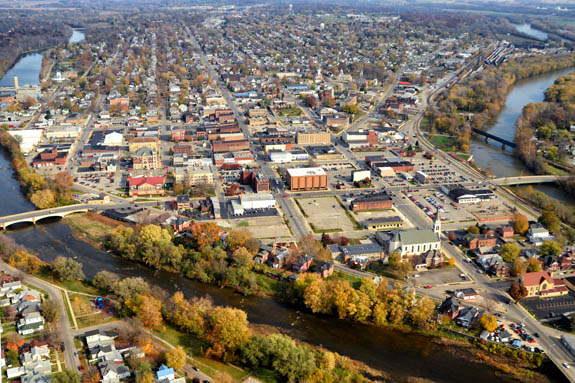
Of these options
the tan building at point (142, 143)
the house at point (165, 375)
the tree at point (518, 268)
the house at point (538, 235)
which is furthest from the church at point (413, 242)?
the tan building at point (142, 143)

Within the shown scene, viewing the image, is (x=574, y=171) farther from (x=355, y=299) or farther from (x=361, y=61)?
(x=361, y=61)

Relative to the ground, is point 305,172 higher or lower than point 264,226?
higher

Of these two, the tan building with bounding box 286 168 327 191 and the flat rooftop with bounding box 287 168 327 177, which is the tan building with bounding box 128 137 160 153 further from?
the tan building with bounding box 286 168 327 191

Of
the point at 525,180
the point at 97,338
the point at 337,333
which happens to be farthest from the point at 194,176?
the point at 525,180

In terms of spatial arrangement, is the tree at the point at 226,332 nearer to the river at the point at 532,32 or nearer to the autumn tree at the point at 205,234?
the autumn tree at the point at 205,234

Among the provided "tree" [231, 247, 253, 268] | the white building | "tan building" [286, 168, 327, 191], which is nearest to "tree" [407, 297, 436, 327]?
"tree" [231, 247, 253, 268]

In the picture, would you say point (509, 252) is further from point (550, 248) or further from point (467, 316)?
point (467, 316)
